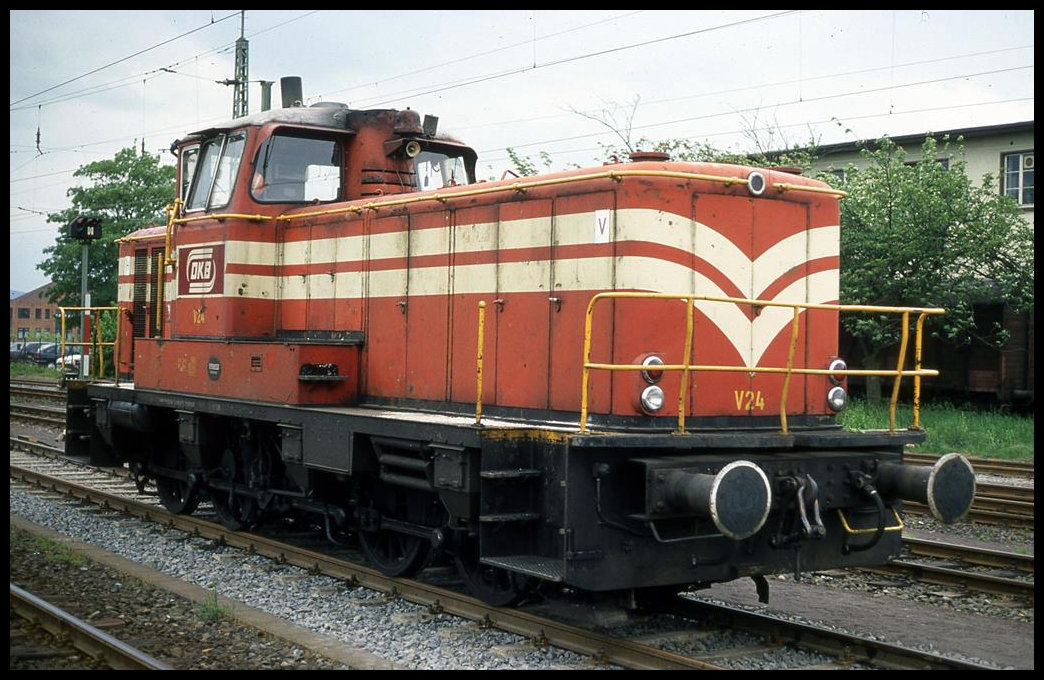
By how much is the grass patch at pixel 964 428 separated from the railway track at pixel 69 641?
10.8m

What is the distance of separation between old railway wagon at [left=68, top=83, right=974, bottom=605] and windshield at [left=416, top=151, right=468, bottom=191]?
0.07 ft

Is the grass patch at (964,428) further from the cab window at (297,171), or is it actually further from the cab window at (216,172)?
the cab window at (216,172)

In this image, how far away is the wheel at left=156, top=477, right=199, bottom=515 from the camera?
979 centimetres

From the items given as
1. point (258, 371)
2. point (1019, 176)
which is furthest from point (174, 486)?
point (1019, 176)

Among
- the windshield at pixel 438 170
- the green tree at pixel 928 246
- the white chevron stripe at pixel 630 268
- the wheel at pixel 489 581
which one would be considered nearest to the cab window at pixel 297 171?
the windshield at pixel 438 170

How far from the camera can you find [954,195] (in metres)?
20.1

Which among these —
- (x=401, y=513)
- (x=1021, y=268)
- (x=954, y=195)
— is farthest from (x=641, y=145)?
(x=401, y=513)

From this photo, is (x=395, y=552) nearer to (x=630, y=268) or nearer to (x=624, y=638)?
(x=624, y=638)

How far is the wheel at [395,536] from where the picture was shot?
7348mm

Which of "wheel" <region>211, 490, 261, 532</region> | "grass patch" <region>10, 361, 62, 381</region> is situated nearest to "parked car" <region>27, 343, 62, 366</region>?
"grass patch" <region>10, 361, 62, 381</region>

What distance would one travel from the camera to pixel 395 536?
7.77 meters

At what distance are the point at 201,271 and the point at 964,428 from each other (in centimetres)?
1369

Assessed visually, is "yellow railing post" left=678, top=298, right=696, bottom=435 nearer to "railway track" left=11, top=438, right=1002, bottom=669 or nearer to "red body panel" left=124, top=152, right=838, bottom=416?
"red body panel" left=124, top=152, right=838, bottom=416

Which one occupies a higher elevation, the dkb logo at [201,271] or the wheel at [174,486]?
the dkb logo at [201,271]
